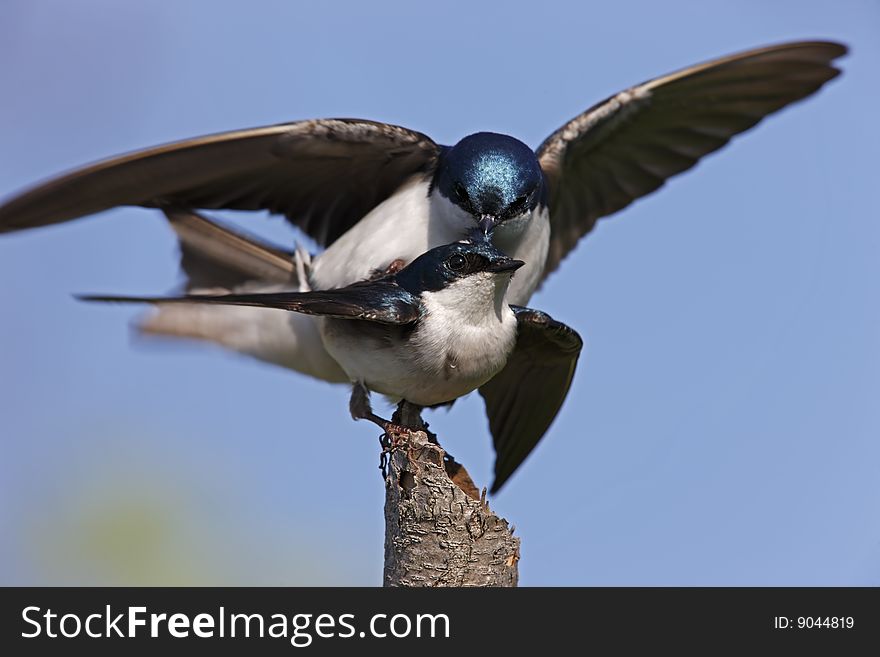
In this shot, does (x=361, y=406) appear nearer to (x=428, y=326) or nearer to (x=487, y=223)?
(x=428, y=326)

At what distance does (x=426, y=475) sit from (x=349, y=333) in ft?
2.59

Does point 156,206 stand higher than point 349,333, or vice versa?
point 156,206

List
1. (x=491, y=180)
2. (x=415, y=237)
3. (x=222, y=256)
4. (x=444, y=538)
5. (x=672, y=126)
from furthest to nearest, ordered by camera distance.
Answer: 1. (x=672, y=126)
2. (x=222, y=256)
3. (x=415, y=237)
4. (x=491, y=180)
5. (x=444, y=538)

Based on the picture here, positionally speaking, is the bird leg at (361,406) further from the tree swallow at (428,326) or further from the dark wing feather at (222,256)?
the dark wing feather at (222,256)

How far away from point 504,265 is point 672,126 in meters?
1.95

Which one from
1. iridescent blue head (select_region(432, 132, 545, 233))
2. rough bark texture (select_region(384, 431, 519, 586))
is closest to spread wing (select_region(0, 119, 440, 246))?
iridescent blue head (select_region(432, 132, 545, 233))

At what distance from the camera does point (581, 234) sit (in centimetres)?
520

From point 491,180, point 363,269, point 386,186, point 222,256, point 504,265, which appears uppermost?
point 386,186

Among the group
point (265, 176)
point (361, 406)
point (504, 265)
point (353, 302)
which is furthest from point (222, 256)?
point (504, 265)

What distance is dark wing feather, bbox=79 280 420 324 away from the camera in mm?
3285

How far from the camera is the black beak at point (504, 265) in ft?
11.1

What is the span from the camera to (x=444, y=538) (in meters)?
2.98
